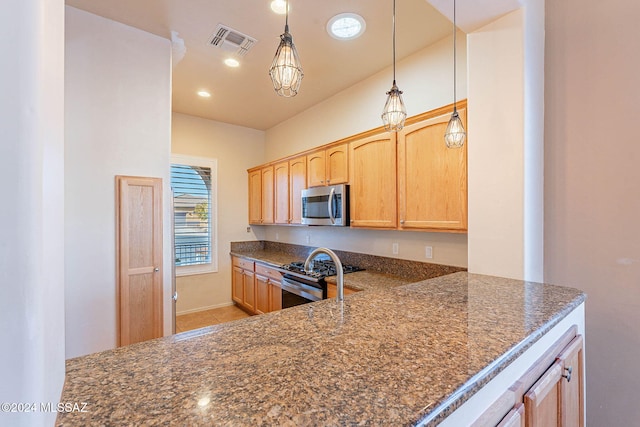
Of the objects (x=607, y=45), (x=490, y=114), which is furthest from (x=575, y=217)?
(x=607, y=45)

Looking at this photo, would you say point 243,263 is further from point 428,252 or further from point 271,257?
point 428,252

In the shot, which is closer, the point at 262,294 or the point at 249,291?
the point at 262,294

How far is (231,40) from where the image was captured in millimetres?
2402

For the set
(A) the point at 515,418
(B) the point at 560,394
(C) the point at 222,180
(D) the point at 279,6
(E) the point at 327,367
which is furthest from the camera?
(C) the point at 222,180

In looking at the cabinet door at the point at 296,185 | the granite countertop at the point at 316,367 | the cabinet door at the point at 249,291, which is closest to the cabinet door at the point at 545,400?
the granite countertop at the point at 316,367

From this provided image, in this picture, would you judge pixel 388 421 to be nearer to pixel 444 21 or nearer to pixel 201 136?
pixel 444 21

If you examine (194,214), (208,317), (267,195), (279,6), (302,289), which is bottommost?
(208,317)

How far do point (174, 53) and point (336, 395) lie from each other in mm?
3066

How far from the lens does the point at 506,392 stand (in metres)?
0.84

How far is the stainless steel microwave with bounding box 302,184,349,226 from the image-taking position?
2.90 m

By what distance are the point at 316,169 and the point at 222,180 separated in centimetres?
194

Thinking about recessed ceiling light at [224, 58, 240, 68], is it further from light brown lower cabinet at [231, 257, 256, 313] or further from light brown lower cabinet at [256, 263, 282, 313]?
light brown lower cabinet at [231, 257, 256, 313]

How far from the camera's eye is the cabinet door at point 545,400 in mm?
913

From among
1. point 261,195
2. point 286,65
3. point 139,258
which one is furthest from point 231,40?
point 261,195
